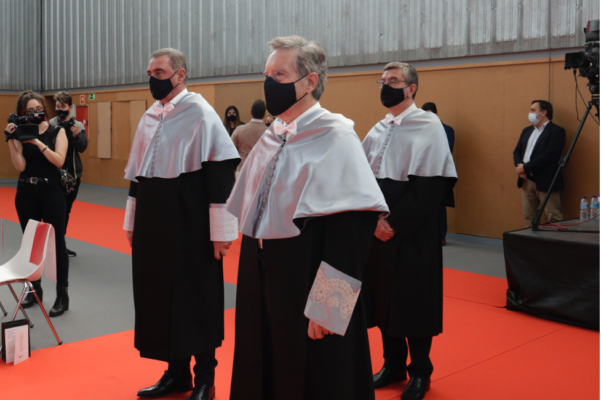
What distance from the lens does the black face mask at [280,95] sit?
6.94 feet

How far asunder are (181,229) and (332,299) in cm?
134

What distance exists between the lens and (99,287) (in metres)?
5.51

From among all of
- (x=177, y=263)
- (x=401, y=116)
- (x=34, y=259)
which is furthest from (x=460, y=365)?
(x=34, y=259)

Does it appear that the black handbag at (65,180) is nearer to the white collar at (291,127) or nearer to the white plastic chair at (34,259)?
the white plastic chair at (34,259)

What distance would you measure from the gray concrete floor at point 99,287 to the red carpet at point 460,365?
288mm

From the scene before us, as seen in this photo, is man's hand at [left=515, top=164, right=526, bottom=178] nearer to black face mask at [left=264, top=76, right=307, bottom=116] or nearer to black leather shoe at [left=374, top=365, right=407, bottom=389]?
black leather shoe at [left=374, top=365, right=407, bottom=389]

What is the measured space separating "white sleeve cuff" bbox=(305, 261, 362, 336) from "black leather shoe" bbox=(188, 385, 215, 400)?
4.53ft

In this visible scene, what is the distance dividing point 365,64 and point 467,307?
5027mm

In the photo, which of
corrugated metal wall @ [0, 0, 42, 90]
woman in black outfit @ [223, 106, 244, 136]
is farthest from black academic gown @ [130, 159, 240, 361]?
corrugated metal wall @ [0, 0, 42, 90]

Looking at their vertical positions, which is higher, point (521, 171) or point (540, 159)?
point (540, 159)

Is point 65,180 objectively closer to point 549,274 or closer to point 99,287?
point 99,287

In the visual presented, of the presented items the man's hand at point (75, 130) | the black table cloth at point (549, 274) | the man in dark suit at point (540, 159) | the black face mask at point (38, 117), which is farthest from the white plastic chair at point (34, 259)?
the man in dark suit at point (540, 159)

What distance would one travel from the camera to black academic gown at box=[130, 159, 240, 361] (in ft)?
9.77

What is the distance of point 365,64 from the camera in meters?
8.98
